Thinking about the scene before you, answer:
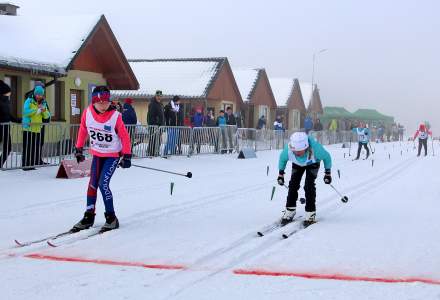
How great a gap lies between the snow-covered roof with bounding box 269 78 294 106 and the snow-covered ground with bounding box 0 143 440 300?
36324 millimetres

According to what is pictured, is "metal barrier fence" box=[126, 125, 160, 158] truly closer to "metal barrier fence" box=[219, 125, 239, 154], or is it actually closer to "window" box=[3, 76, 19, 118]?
"window" box=[3, 76, 19, 118]

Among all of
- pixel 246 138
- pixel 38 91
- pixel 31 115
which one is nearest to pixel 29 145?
pixel 31 115

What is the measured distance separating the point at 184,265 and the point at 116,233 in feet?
5.65

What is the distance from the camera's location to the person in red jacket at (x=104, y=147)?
685cm

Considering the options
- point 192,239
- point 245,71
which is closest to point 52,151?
point 192,239

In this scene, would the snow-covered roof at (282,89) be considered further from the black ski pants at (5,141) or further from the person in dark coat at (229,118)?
the black ski pants at (5,141)

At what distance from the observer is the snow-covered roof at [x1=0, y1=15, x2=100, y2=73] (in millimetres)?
16719

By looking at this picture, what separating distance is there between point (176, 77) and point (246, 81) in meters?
8.83

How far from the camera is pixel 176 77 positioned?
111 feet

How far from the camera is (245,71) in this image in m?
43.4

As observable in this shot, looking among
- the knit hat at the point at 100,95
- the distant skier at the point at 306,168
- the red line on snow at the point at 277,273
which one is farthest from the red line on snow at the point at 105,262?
the distant skier at the point at 306,168

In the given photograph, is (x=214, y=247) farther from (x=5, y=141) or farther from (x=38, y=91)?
(x=38, y=91)

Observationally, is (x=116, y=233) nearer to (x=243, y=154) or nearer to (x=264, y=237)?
(x=264, y=237)

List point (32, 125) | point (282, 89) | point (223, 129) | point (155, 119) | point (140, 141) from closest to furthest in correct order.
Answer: point (32, 125), point (140, 141), point (155, 119), point (223, 129), point (282, 89)
